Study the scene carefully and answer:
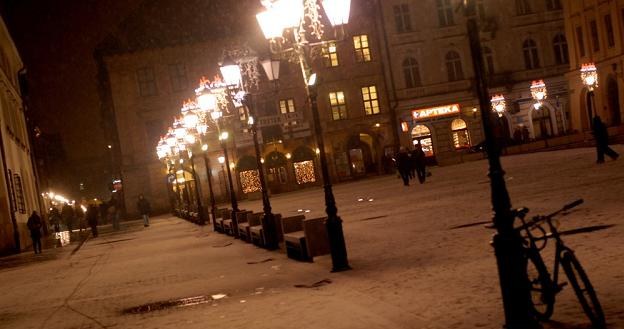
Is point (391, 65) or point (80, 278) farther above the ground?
point (391, 65)

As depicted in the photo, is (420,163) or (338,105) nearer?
(420,163)

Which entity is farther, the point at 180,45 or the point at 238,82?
the point at 180,45

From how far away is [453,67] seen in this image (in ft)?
194

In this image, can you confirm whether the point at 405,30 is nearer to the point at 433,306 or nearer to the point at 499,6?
the point at 499,6

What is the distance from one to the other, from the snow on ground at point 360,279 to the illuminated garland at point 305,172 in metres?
38.3

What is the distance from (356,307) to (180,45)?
182ft

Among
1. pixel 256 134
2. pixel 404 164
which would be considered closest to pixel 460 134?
pixel 404 164

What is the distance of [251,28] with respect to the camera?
63.6 metres

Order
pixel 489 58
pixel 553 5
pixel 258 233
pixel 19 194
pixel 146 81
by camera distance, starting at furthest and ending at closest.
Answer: pixel 146 81 < pixel 553 5 < pixel 489 58 < pixel 19 194 < pixel 258 233

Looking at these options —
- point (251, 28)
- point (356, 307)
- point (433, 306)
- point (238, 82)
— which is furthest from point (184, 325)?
point (251, 28)

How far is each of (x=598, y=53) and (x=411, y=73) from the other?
553 inches

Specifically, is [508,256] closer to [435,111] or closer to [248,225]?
[248,225]

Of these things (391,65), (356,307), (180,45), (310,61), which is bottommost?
(356,307)

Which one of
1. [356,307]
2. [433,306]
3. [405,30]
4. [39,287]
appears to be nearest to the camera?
[433,306]
